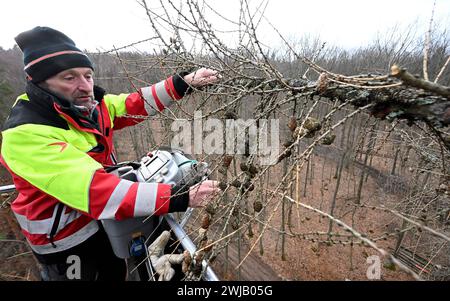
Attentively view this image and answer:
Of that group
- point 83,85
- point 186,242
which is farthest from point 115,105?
point 186,242

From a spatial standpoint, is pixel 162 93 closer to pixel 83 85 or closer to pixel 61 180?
pixel 83 85

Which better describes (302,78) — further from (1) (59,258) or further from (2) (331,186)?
(2) (331,186)

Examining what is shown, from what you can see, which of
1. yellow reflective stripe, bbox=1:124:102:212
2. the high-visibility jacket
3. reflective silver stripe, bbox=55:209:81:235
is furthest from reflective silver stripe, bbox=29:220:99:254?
yellow reflective stripe, bbox=1:124:102:212

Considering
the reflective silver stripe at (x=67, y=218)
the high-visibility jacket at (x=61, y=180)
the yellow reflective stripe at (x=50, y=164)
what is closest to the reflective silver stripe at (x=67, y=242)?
the high-visibility jacket at (x=61, y=180)

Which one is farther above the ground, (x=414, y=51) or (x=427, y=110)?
(x=414, y=51)

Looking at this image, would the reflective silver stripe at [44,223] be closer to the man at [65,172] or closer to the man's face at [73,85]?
the man at [65,172]

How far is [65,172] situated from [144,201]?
20.3 inches

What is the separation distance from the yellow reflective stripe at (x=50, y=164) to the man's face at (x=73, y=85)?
0.44m

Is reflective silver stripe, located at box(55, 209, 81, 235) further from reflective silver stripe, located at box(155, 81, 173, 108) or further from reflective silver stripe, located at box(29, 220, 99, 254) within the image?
reflective silver stripe, located at box(155, 81, 173, 108)

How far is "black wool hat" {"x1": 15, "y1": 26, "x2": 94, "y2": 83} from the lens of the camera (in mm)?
1907

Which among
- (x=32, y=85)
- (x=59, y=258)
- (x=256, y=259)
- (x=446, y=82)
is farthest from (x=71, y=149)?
(x=446, y=82)

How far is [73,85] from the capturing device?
2.04 metres

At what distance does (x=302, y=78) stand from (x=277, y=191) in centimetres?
84

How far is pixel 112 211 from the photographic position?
1647 millimetres
